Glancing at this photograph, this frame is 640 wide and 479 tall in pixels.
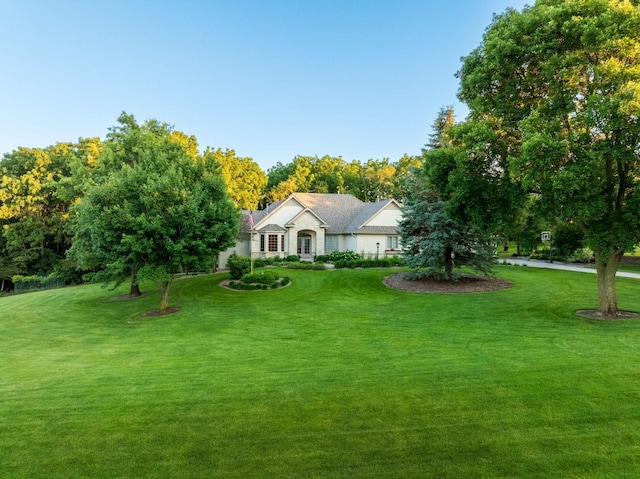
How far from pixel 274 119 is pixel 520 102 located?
22951mm

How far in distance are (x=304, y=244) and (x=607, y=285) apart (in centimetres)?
2199

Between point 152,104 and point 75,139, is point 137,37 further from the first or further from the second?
point 75,139

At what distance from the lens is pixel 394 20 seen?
Result: 17500 millimetres

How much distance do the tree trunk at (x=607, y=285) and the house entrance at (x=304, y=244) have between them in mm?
21552

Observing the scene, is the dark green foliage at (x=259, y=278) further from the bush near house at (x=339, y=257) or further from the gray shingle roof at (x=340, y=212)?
the gray shingle roof at (x=340, y=212)

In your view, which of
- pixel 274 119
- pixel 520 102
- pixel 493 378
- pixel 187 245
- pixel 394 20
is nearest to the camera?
pixel 493 378

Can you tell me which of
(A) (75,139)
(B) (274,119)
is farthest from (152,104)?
(A) (75,139)

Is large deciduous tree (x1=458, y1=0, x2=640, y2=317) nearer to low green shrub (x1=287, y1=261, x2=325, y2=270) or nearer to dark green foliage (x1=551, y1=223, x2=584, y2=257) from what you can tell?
low green shrub (x1=287, y1=261, x2=325, y2=270)

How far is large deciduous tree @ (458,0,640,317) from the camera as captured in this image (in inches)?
332

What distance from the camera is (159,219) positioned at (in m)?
13.0

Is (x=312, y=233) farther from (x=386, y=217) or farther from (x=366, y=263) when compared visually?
(x=366, y=263)

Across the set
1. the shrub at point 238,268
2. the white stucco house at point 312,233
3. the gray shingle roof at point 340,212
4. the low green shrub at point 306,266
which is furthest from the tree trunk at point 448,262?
the gray shingle roof at point 340,212

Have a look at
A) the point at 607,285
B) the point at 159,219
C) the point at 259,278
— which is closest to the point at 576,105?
the point at 607,285

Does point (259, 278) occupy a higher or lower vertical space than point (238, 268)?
lower
